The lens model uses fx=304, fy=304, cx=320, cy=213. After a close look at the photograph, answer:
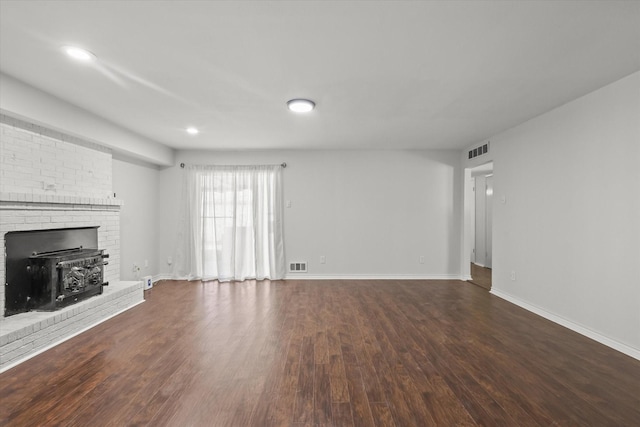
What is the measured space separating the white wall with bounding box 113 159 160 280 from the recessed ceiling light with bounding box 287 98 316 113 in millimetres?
3073

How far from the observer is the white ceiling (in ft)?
5.92

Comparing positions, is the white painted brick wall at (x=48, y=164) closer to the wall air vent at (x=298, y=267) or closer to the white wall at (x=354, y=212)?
the white wall at (x=354, y=212)

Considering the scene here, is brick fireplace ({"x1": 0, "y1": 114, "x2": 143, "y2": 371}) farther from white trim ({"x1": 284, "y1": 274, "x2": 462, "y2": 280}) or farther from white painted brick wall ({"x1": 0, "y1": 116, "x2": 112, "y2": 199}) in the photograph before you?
white trim ({"x1": 284, "y1": 274, "x2": 462, "y2": 280})

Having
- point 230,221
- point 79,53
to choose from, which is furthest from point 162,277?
point 79,53

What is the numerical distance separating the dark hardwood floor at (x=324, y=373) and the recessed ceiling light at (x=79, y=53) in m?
2.42

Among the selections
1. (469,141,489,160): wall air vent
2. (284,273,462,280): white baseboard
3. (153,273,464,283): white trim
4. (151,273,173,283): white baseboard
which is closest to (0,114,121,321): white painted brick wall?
(151,273,173,283): white baseboard

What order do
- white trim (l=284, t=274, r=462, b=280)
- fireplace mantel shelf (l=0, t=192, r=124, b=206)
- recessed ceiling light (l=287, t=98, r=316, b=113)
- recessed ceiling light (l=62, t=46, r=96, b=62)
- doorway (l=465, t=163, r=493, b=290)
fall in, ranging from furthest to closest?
1. doorway (l=465, t=163, r=493, b=290)
2. white trim (l=284, t=274, r=462, b=280)
3. recessed ceiling light (l=287, t=98, r=316, b=113)
4. fireplace mantel shelf (l=0, t=192, r=124, b=206)
5. recessed ceiling light (l=62, t=46, r=96, b=62)

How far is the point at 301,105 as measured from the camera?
3254 mm

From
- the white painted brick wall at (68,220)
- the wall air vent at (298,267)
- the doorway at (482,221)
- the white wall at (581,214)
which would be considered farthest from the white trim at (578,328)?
the white painted brick wall at (68,220)

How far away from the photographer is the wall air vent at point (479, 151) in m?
4.93

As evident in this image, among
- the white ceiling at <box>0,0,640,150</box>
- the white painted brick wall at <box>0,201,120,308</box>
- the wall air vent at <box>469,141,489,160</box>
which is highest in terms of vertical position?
the white ceiling at <box>0,0,640,150</box>

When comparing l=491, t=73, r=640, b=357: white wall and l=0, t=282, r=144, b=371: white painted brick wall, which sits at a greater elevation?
l=491, t=73, r=640, b=357: white wall

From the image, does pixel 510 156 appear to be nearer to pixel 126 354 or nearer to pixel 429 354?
pixel 429 354

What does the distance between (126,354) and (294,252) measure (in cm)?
340
